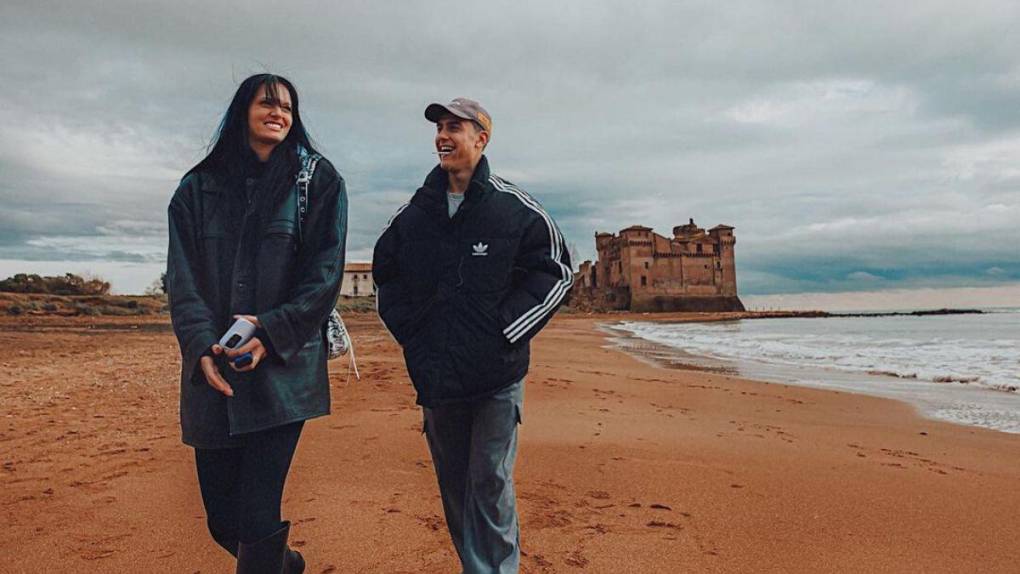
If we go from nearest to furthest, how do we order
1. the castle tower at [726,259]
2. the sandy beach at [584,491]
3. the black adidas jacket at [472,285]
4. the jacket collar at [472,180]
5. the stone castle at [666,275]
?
the black adidas jacket at [472,285], the jacket collar at [472,180], the sandy beach at [584,491], the stone castle at [666,275], the castle tower at [726,259]

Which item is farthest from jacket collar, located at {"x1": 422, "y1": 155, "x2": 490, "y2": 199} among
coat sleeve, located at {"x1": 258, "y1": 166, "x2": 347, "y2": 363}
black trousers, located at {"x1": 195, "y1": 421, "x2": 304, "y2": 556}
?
black trousers, located at {"x1": 195, "y1": 421, "x2": 304, "y2": 556}

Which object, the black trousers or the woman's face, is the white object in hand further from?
the woman's face

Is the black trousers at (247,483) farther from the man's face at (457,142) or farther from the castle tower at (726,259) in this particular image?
the castle tower at (726,259)

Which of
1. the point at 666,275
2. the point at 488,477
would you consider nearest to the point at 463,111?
the point at 488,477

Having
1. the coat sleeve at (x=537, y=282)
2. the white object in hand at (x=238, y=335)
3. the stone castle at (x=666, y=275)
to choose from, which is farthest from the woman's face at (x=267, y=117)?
the stone castle at (x=666, y=275)

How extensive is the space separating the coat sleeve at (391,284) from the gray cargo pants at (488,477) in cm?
33

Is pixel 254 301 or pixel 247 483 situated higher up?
pixel 254 301

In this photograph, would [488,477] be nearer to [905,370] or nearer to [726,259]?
[905,370]

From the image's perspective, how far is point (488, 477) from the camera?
2.14 meters

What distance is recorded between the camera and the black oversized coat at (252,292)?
1.83 metres

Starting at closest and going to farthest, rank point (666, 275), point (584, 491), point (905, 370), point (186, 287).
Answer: point (186, 287) < point (584, 491) < point (905, 370) < point (666, 275)

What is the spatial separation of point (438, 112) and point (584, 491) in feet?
7.47

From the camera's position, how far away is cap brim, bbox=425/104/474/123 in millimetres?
2185

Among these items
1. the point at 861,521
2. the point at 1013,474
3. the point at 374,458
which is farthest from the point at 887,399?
the point at 374,458
